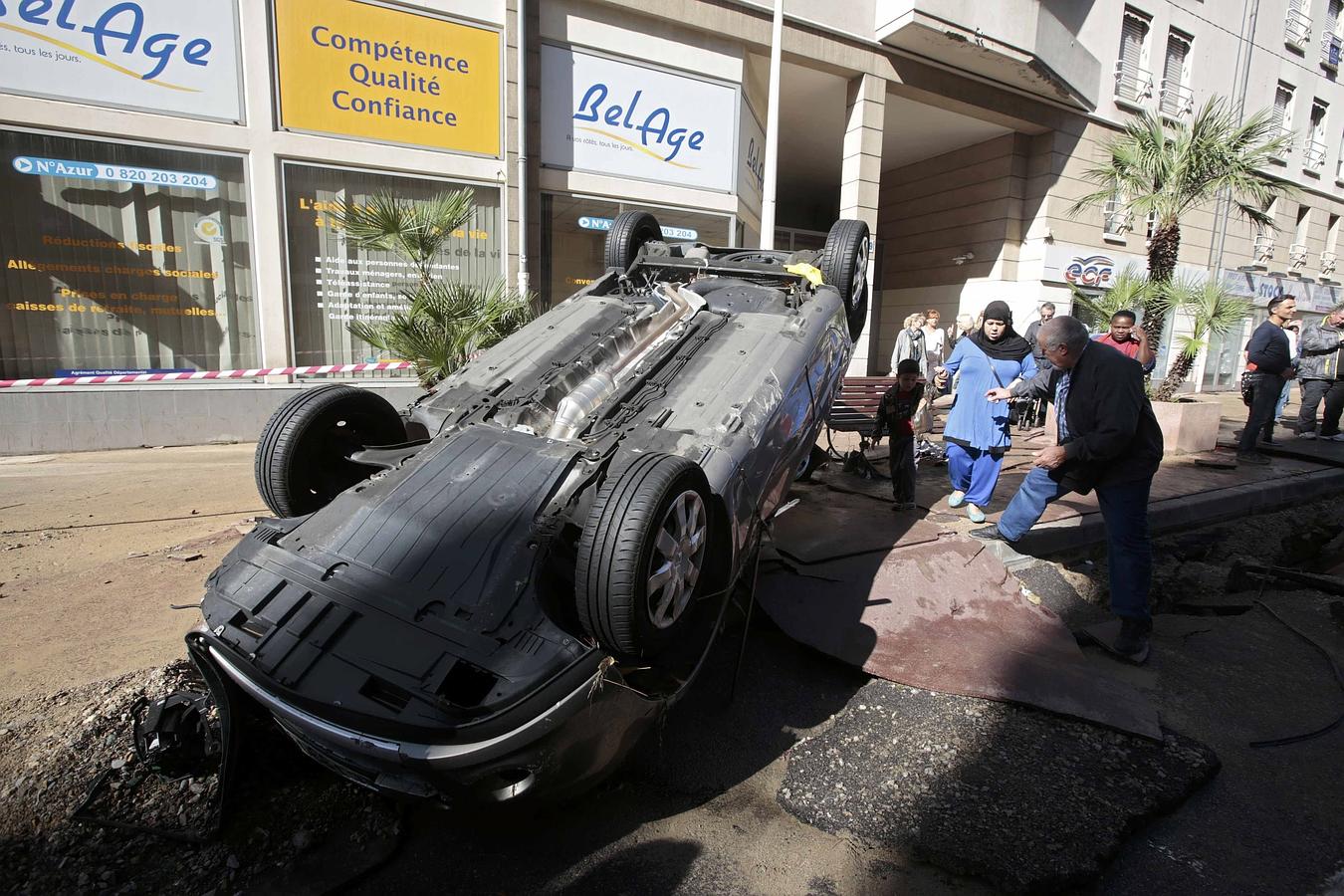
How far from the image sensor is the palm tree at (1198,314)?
7832mm

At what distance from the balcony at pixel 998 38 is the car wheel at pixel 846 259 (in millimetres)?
8100

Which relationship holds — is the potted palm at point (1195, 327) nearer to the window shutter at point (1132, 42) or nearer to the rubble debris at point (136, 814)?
the rubble debris at point (136, 814)

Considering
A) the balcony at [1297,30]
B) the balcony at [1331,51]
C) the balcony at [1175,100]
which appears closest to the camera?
the balcony at [1175,100]

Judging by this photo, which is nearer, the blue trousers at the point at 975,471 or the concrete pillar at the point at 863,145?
the blue trousers at the point at 975,471

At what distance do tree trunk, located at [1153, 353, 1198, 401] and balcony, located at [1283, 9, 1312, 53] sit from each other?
17217mm

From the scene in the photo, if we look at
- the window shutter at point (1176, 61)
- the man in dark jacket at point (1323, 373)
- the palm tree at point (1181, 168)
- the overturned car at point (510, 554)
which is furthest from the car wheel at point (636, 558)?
the window shutter at point (1176, 61)

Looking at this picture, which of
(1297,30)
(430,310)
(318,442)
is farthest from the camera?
(1297,30)

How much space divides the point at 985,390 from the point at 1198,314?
5041 mm

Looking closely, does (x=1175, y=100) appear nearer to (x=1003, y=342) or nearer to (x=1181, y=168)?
(x=1181, y=168)

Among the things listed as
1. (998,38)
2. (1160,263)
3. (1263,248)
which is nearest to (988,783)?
(1160,263)

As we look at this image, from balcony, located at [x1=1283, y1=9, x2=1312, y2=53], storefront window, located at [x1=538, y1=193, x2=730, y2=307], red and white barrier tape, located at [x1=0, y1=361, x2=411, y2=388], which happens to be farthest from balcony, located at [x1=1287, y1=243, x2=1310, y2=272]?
red and white barrier tape, located at [x1=0, y1=361, x2=411, y2=388]

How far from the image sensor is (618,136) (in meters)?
9.86

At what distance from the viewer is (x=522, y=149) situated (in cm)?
904

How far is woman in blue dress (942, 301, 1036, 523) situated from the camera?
491 cm
